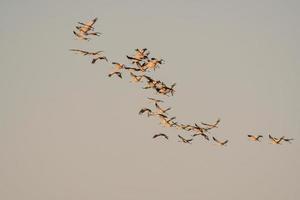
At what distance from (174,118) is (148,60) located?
6112mm

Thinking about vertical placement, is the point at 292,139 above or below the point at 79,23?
below

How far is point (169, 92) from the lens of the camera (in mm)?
65625

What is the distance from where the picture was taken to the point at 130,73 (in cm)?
6650

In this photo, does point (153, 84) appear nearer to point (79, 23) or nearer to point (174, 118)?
point (174, 118)

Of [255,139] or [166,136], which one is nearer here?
[166,136]

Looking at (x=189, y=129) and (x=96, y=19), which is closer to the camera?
(x=96, y=19)

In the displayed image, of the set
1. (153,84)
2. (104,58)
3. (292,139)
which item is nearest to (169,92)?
(153,84)

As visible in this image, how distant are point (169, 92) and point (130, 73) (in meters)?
4.28

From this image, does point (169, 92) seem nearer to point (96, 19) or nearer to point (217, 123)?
point (217, 123)

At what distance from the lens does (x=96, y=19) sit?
62.6 m

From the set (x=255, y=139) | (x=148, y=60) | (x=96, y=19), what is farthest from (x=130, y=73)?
(x=255, y=139)

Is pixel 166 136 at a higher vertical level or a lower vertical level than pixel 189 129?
lower

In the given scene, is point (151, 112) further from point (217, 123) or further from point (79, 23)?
point (79, 23)

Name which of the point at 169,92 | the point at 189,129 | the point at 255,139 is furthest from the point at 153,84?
the point at 255,139
